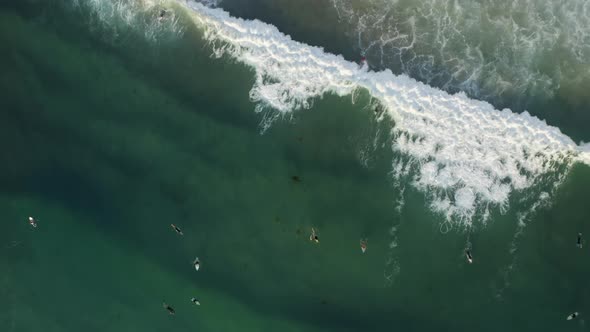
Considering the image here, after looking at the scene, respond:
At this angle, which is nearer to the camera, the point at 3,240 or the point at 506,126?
the point at 506,126

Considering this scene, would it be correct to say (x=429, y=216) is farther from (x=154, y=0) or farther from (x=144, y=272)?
(x=154, y=0)

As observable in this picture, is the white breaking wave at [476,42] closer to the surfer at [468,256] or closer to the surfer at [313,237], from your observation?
the surfer at [468,256]

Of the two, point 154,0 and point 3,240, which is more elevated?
point 154,0

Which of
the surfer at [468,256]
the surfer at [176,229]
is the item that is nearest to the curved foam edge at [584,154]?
the surfer at [468,256]

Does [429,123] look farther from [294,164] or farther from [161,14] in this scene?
[161,14]

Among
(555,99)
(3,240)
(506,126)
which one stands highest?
(555,99)

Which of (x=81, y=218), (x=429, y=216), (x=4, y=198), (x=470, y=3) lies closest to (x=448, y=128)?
(x=429, y=216)
